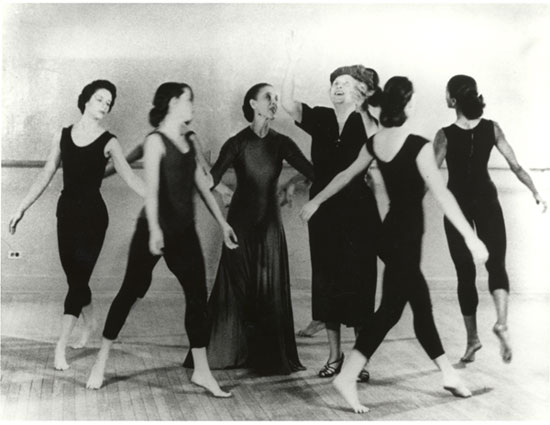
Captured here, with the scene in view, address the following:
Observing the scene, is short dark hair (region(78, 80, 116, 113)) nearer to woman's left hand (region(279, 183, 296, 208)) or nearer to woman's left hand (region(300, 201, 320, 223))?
woman's left hand (region(279, 183, 296, 208))

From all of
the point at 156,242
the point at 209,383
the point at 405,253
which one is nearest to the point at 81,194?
the point at 156,242

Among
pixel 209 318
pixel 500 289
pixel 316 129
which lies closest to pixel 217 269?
pixel 209 318

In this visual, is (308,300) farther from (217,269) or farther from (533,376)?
(533,376)

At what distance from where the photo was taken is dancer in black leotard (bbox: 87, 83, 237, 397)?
12.6ft

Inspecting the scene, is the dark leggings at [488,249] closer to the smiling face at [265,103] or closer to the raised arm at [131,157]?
the smiling face at [265,103]

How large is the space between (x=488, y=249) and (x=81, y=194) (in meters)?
2.00

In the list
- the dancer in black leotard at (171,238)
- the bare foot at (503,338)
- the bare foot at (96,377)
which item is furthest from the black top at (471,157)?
the bare foot at (96,377)

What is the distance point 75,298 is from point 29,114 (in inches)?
36.6

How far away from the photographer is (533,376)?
4.01 m

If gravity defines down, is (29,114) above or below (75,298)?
above

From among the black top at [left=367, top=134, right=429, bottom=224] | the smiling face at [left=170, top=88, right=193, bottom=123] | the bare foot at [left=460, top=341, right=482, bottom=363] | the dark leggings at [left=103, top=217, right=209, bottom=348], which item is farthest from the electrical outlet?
the bare foot at [left=460, top=341, right=482, bottom=363]

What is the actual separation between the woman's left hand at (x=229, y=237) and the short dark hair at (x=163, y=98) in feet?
1.97

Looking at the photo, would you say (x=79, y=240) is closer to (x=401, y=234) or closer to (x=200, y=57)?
(x=200, y=57)

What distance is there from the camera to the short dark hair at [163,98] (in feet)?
13.1
